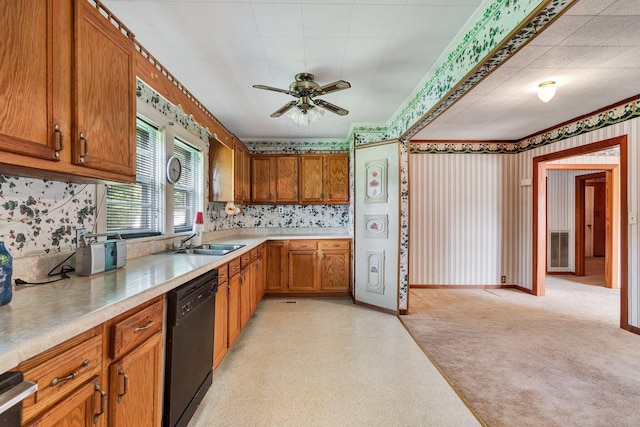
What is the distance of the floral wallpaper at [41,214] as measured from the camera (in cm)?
135

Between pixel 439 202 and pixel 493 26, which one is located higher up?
pixel 493 26

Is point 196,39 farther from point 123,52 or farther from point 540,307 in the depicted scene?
point 540,307

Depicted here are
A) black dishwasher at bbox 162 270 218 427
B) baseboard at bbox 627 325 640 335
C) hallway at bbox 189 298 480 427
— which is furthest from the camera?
baseboard at bbox 627 325 640 335

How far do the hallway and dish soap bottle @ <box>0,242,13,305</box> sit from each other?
1241 mm

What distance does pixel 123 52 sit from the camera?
1562 mm

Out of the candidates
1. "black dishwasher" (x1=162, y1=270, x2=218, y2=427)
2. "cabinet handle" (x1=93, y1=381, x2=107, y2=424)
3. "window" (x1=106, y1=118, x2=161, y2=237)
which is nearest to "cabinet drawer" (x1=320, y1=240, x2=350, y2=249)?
"window" (x1=106, y1=118, x2=161, y2=237)

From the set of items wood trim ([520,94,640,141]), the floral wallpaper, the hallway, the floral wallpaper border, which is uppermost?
wood trim ([520,94,640,141])

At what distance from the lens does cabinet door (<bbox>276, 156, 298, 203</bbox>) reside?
480cm

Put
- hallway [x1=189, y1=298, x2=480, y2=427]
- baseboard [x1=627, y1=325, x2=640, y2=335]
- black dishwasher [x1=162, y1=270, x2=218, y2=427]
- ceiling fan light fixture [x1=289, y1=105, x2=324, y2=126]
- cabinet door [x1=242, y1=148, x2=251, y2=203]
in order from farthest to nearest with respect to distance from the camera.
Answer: cabinet door [x1=242, y1=148, x2=251, y2=203] → baseboard [x1=627, y1=325, x2=640, y2=335] → ceiling fan light fixture [x1=289, y1=105, x2=324, y2=126] → hallway [x1=189, y1=298, x2=480, y2=427] → black dishwasher [x1=162, y1=270, x2=218, y2=427]

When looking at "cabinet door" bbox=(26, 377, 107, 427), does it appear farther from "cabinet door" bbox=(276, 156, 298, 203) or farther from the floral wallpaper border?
the floral wallpaper border

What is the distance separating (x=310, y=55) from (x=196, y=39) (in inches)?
34.4

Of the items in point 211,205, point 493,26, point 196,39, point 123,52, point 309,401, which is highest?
point 196,39

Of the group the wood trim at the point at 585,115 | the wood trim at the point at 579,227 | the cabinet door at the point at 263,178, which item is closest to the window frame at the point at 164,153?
the cabinet door at the point at 263,178

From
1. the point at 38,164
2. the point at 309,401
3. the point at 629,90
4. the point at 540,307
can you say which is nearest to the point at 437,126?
the point at 629,90
